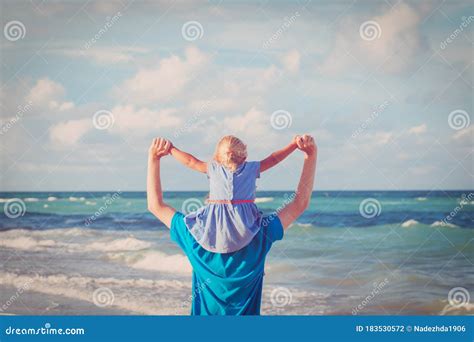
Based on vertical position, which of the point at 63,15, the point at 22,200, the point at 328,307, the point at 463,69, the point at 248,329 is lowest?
the point at 248,329

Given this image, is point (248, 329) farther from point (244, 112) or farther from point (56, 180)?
point (56, 180)

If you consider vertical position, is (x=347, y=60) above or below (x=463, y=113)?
above

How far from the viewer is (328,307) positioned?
7168mm

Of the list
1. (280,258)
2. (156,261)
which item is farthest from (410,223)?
(156,261)

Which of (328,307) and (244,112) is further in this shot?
(244,112)

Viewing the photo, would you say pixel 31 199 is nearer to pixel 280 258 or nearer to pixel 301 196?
pixel 280 258

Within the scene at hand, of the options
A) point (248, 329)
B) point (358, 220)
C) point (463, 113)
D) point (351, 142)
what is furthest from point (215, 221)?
point (358, 220)

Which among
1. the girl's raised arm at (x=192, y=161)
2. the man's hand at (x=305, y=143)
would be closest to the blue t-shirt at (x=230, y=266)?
the girl's raised arm at (x=192, y=161)

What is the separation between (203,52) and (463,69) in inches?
103

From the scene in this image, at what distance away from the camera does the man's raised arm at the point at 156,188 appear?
451 centimetres

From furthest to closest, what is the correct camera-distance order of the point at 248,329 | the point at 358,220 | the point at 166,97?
the point at 358,220 → the point at 166,97 → the point at 248,329

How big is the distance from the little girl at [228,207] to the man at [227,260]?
0.20ft

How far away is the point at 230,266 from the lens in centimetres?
438

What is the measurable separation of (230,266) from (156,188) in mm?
683
